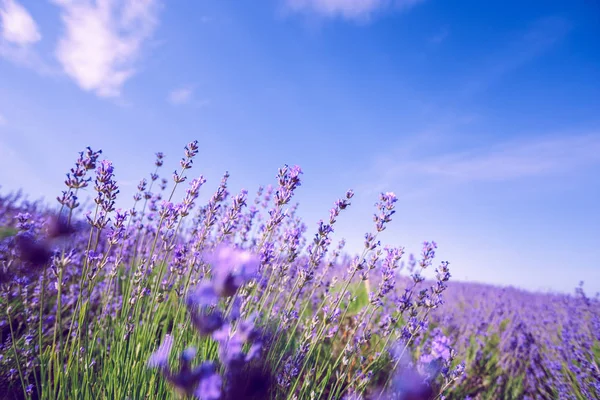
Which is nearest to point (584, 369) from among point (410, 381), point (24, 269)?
point (410, 381)

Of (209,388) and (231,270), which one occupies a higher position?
(231,270)

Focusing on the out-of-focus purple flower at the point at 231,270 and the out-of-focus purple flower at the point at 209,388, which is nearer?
the out-of-focus purple flower at the point at 209,388

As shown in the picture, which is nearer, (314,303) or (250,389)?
(250,389)

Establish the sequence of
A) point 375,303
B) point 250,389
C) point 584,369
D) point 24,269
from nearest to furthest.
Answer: point 250,389 < point 375,303 < point 24,269 < point 584,369

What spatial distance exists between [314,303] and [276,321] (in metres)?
2.75

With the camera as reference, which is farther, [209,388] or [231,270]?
[231,270]

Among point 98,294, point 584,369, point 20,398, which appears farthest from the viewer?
point 584,369

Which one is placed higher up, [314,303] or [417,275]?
[417,275]

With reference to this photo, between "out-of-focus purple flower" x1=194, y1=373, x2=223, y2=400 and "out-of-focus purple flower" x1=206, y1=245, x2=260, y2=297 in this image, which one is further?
"out-of-focus purple flower" x1=206, y1=245, x2=260, y2=297

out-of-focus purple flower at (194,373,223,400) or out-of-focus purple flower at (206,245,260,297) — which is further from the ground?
out-of-focus purple flower at (206,245,260,297)

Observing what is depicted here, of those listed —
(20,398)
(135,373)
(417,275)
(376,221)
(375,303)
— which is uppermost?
(376,221)

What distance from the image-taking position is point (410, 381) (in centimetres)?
139

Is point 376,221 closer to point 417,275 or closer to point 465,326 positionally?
point 417,275

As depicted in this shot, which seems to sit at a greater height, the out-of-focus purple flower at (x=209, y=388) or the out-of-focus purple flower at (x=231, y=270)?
the out-of-focus purple flower at (x=231, y=270)
